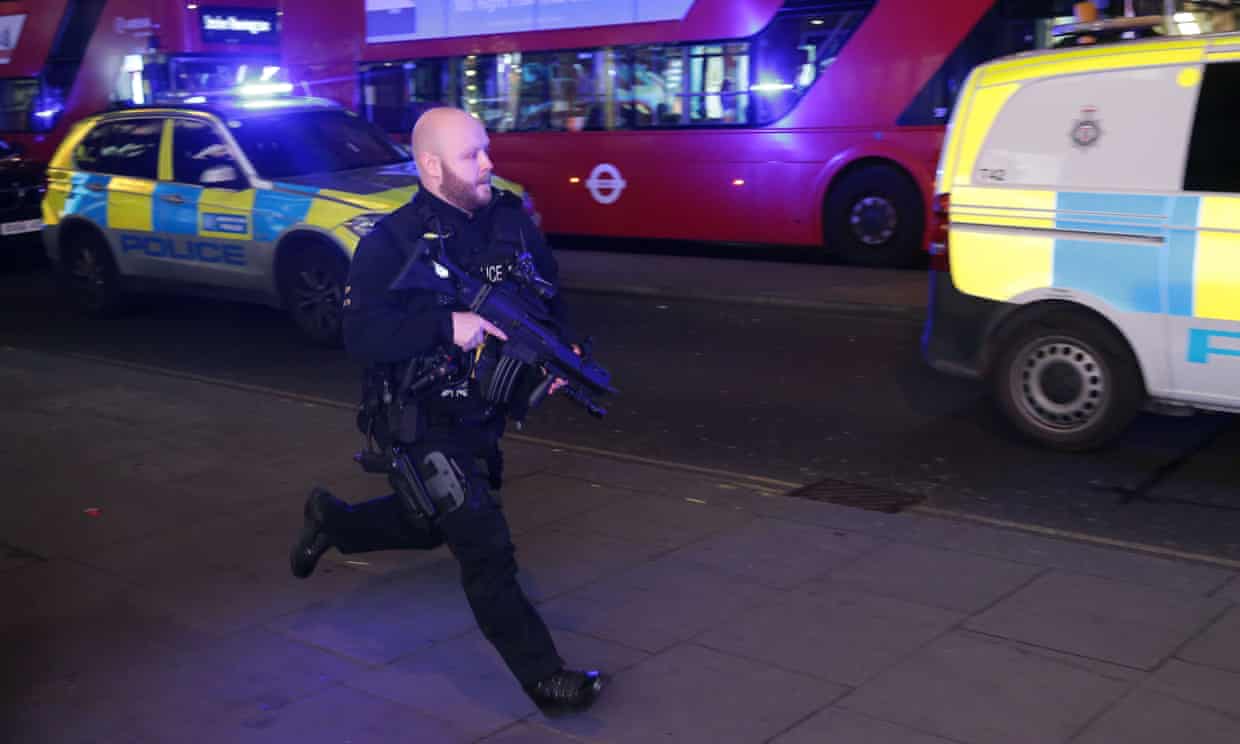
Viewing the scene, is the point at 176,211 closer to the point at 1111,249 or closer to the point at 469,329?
the point at 1111,249

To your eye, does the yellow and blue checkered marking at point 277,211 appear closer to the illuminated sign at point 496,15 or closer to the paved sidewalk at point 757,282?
the paved sidewalk at point 757,282

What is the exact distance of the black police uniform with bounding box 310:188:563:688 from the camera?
3805 mm

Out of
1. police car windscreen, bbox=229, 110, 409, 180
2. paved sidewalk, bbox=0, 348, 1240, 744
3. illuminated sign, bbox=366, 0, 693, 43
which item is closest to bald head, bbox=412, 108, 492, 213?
paved sidewalk, bbox=0, 348, 1240, 744

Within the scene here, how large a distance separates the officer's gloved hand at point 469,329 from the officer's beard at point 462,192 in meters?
0.34

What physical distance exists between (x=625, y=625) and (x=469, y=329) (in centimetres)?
147

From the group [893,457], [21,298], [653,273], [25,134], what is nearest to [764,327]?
[653,273]

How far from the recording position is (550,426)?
8156mm

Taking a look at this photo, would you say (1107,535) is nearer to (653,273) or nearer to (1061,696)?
(1061,696)

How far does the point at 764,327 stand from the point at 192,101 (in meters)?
5.33

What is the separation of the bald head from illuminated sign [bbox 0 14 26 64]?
20.4m

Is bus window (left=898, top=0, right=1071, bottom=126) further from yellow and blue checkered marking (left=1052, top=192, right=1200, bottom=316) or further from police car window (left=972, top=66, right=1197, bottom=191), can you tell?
yellow and blue checkered marking (left=1052, top=192, right=1200, bottom=316)

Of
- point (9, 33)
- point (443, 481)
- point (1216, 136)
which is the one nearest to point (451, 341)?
point (443, 481)

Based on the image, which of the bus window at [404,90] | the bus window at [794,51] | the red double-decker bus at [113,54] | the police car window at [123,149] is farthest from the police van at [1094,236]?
the red double-decker bus at [113,54]

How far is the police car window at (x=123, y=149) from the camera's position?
37.8ft
